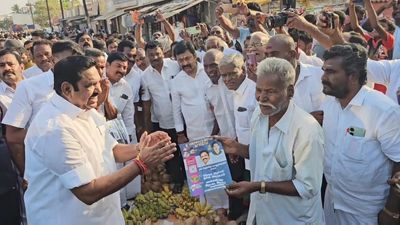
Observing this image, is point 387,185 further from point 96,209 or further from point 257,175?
point 96,209

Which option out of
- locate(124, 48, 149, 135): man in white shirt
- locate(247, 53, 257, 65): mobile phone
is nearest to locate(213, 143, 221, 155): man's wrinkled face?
locate(247, 53, 257, 65): mobile phone

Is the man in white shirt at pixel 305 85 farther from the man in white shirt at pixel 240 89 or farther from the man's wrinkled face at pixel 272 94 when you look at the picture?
the man's wrinkled face at pixel 272 94

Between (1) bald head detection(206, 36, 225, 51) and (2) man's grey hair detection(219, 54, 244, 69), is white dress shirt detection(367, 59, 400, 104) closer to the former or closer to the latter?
(2) man's grey hair detection(219, 54, 244, 69)

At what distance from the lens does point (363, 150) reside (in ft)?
8.27

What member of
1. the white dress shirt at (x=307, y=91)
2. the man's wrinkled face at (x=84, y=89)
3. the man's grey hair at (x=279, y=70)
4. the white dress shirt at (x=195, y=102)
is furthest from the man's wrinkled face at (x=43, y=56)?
the man's grey hair at (x=279, y=70)

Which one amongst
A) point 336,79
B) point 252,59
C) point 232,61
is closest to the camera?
point 336,79

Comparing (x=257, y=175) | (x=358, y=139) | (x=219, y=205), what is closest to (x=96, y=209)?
(x=257, y=175)

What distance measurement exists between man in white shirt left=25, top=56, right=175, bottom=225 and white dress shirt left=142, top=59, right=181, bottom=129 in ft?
9.46

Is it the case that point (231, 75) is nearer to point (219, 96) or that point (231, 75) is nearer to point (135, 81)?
point (219, 96)

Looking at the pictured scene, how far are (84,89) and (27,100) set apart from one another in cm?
157

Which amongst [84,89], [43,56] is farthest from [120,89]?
[84,89]

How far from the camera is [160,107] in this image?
17.3 ft

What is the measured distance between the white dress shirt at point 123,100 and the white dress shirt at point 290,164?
2.39 m

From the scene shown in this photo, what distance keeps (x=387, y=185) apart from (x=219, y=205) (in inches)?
88.8
